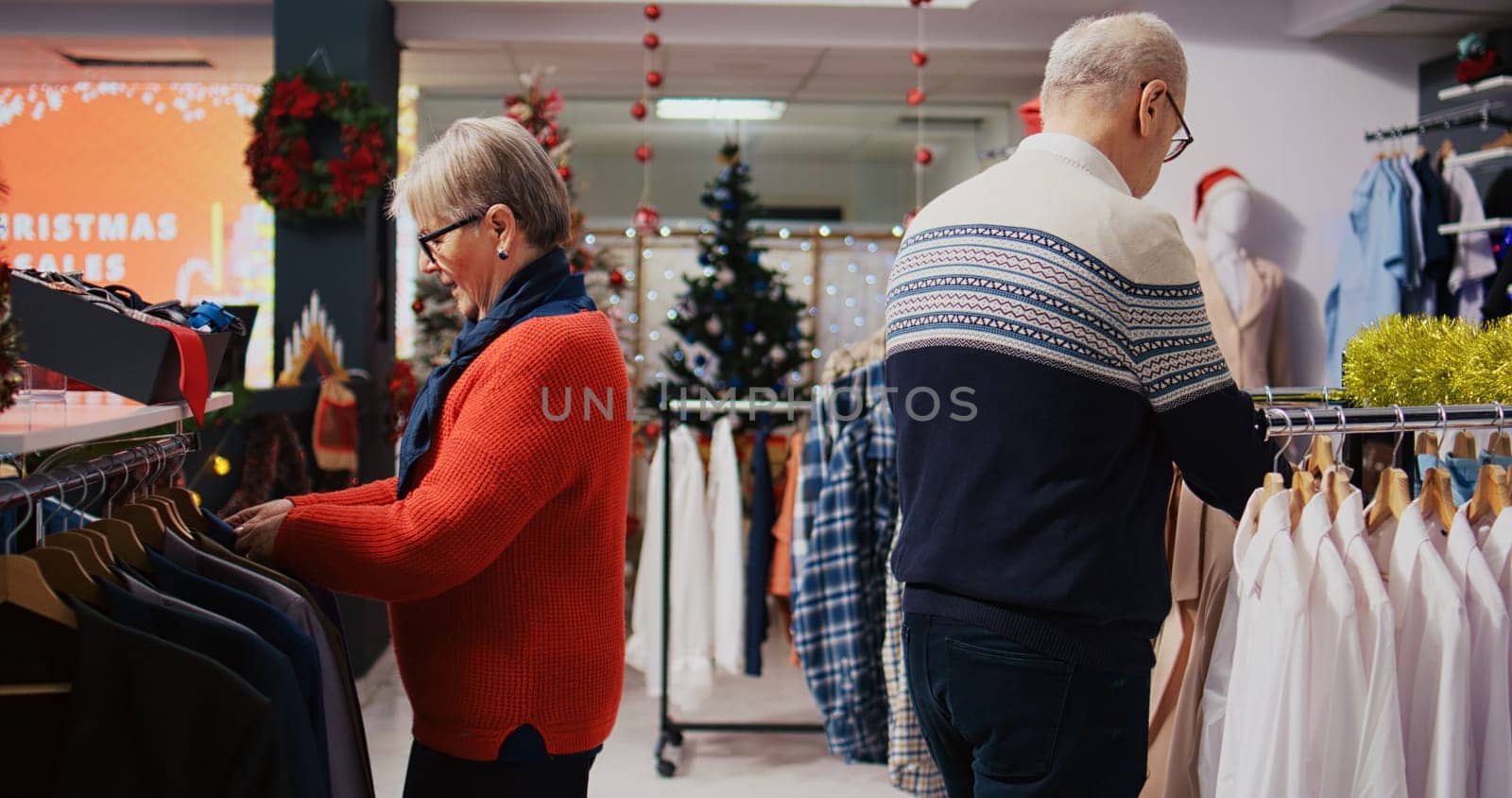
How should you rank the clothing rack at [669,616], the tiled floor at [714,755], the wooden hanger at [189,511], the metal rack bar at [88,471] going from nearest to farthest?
the metal rack bar at [88,471], the wooden hanger at [189,511], the clothing rack at [669,616], the tiled floor at [714,755]

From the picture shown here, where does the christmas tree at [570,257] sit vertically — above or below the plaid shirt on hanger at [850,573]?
above

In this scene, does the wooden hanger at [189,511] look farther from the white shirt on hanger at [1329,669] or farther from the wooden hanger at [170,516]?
the white shirt on hanger at [1329,669]

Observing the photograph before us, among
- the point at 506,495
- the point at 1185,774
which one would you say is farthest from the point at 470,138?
the point at 1185,774

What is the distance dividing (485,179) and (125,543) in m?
0.57

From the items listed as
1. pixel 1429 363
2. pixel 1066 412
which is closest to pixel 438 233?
pixel 1066 412

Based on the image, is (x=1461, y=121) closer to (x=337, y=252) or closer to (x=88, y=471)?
(x=337, y=252)

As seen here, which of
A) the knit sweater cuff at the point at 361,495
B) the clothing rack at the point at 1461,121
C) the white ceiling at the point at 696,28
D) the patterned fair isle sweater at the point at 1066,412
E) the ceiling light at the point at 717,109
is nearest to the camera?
the patterned fair isle sweater at the point at 1066,412

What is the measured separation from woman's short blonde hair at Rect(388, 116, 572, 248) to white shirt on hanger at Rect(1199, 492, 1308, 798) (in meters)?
1.00

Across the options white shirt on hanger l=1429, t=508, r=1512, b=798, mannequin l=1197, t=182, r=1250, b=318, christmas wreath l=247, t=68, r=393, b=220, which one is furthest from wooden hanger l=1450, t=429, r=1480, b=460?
christmas wreath l=247, t=68, r=393, b=220

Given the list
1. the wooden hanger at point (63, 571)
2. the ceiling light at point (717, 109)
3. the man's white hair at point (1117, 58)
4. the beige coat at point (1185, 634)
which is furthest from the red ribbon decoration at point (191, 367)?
the ceiling light at point (717, 109)

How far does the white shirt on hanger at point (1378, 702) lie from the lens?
148cm

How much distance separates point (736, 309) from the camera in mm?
5730

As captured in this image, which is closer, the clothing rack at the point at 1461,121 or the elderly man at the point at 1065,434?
the elderly man at the point at 1065,434

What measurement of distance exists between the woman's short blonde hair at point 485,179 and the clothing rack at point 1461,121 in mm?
4062
